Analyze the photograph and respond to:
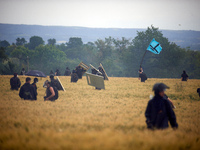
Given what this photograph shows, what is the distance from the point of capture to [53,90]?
16.3 m

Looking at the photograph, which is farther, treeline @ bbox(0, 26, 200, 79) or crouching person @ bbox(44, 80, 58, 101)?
treeline @ bbox(0, 26, 200, 79)

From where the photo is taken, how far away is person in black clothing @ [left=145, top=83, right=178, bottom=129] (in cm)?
820

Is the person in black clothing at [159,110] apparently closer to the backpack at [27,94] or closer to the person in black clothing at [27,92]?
the person in black clothing at [27,92]

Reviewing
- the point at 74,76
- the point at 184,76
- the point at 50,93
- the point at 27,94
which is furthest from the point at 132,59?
the point at 27,94

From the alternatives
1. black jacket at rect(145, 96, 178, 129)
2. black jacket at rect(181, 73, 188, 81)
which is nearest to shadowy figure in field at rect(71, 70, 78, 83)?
black jacket at rect(181, 73, 188, 81)

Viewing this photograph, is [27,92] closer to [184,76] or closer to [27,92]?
[27,92]

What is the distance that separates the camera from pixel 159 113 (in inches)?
324

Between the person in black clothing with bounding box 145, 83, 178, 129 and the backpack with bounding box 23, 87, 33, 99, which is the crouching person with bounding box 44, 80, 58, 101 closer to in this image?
the backpack with bounding box 23, 87, 33, 99

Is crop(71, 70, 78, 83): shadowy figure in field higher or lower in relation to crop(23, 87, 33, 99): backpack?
higher

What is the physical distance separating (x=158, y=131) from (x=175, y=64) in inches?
3172

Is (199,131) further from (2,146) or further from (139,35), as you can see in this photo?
(139,35)

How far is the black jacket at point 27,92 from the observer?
1597 centimetres

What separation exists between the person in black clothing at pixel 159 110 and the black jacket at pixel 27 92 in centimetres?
974

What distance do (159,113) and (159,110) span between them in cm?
10
